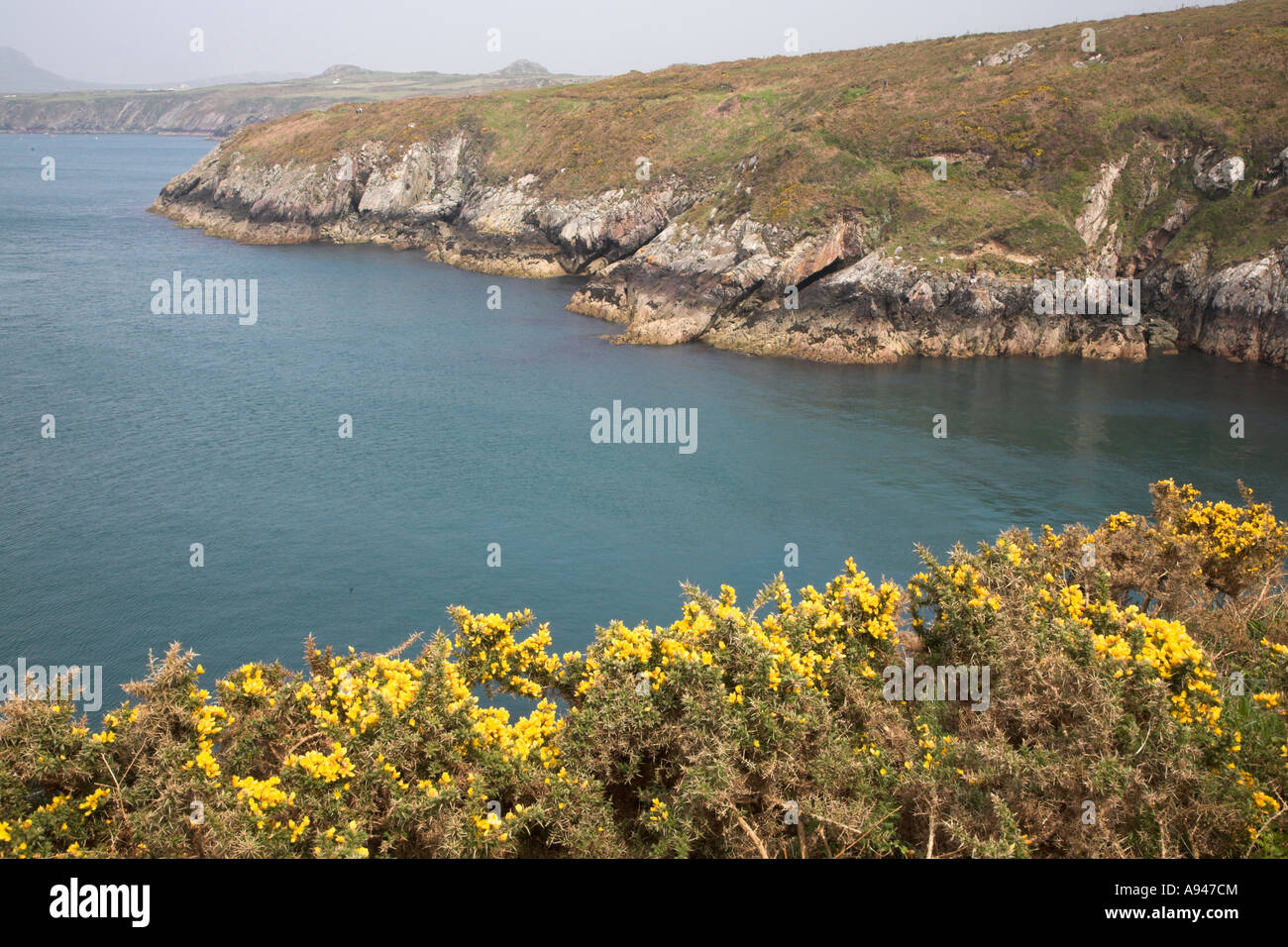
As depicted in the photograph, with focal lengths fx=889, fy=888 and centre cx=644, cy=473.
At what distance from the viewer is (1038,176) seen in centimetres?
7200

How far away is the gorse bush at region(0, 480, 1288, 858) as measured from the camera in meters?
11.0

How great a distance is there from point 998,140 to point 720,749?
76598 millimetres

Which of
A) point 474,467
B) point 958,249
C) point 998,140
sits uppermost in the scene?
point 998,140

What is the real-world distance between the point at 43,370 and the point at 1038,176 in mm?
74631

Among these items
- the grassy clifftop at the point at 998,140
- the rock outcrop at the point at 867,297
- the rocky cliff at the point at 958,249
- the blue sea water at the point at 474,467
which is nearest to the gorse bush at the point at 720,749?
the blue sea water at the point at 474,467

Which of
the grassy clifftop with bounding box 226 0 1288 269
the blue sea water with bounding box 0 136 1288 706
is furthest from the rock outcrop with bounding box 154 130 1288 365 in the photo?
the blue sea water with bounding box 0 136 1288 706

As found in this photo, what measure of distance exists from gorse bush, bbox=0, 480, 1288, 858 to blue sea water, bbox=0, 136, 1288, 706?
16231mm

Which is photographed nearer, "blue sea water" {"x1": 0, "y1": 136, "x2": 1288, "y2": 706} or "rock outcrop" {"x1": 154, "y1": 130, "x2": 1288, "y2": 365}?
"blue sea water" {"x1": 0, "y1": 136, "x2": 1288, "y2": 706}

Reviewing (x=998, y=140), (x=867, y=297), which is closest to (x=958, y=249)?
(x=867, y=297)

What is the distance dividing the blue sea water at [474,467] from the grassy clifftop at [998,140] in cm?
1317

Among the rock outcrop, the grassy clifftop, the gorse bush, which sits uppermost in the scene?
the grassy clifftop

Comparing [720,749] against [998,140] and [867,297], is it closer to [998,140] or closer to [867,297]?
[867,297]

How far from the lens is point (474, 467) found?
4581cm

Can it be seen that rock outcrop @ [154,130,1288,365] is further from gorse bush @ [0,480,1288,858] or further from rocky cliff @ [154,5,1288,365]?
gorse bush @ [0,480,1288,858]
